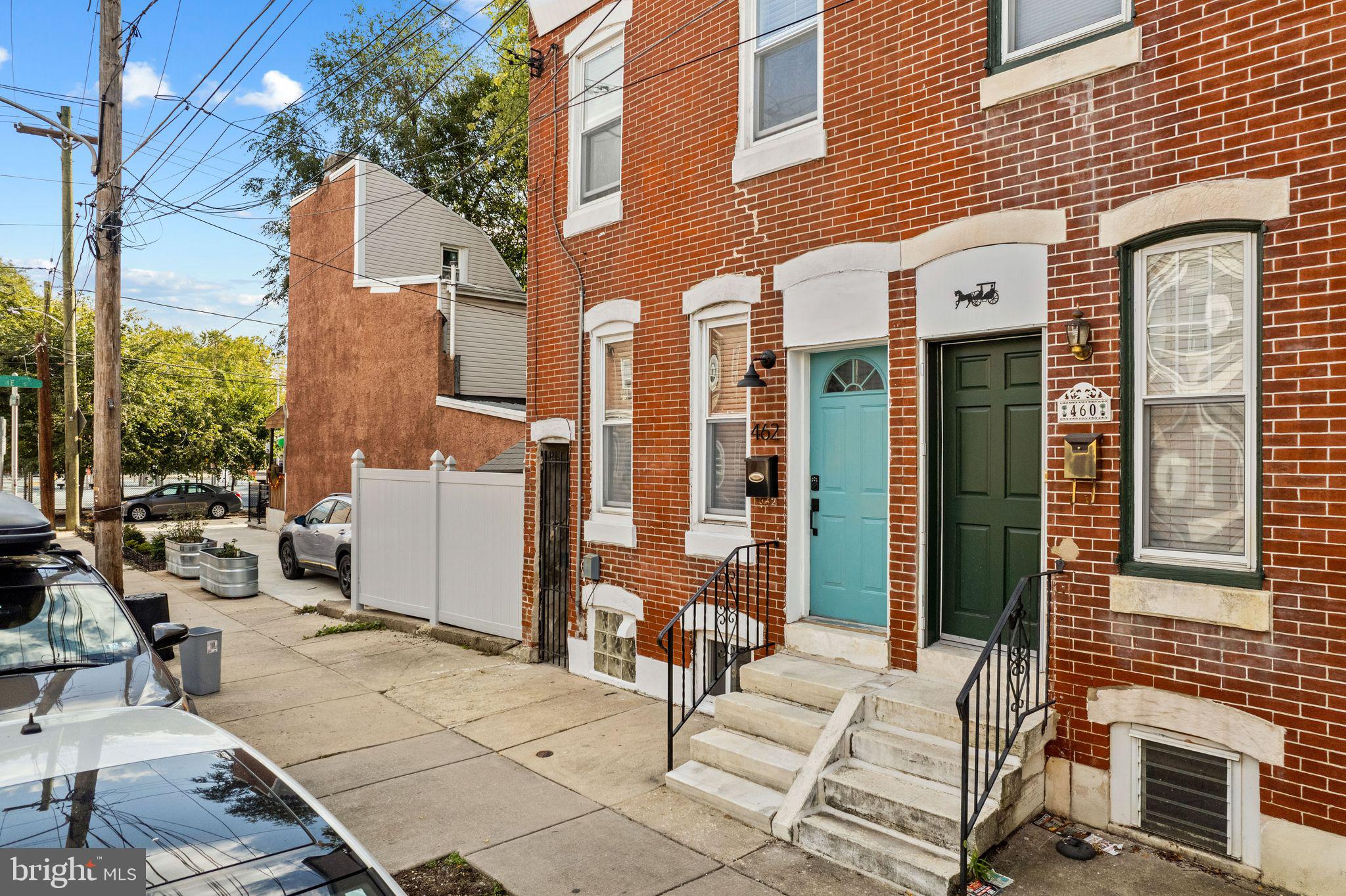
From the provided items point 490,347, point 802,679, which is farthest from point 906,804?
point 490,347

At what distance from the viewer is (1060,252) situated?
5.34 meters

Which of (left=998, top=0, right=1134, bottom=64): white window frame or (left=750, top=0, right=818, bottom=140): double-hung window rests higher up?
(left=750, top=0, right=818, bottom=140): double-hung window

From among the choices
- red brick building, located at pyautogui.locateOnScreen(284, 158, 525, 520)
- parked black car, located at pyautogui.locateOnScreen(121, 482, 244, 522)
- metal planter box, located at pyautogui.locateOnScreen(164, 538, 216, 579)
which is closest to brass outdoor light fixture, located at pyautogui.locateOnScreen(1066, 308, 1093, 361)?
red brick building, located at pyautogui.locateOnScreen(284, 158, 525, 520)

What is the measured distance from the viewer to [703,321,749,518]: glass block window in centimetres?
753

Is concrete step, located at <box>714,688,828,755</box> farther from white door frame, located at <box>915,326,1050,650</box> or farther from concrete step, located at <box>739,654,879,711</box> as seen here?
white door frame, located at <box>915,326,1050,650</box>

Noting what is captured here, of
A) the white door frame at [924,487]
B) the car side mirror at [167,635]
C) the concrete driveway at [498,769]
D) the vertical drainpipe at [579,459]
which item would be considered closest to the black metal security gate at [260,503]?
the concrete driveway at [498,769]

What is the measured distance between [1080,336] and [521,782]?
15.8 ft

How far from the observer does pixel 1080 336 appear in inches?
203

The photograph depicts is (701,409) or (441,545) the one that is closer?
(701,409)

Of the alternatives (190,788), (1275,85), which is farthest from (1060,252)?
(190,788)

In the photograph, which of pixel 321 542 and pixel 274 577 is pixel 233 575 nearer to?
pixel 321 542

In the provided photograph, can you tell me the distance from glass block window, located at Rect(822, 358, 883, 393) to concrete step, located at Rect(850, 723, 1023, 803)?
2.54m

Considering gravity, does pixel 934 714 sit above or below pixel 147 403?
below

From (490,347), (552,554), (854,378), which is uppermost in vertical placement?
(490,347)
